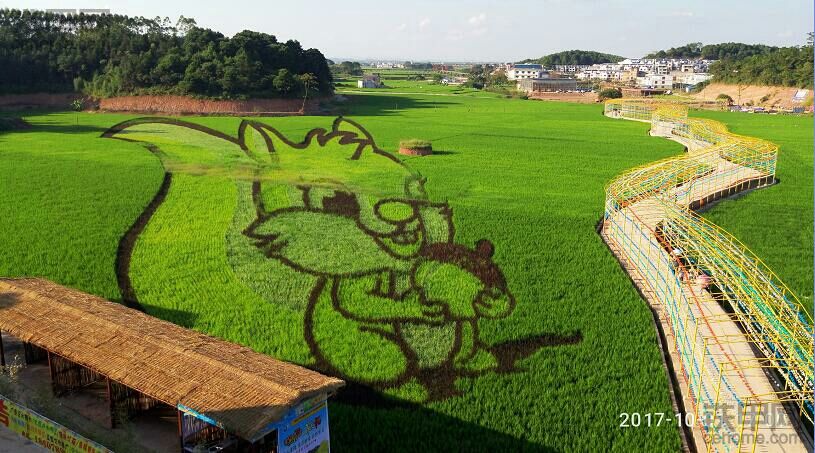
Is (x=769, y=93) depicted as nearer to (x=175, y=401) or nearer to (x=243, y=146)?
(x=243, y=146)

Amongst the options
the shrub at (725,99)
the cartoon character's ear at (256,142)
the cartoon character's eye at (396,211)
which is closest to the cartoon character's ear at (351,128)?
the cartoon character's ear at (256,142)

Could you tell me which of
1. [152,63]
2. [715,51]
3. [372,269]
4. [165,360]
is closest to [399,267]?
[372,269]

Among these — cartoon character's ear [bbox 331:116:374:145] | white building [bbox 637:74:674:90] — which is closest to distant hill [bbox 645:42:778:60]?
white building [bbox 637:74:674:90]

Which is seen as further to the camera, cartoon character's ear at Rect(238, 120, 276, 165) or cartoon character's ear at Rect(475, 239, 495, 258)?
cartoon character's ear at Rect(238, 120, 276, 165)

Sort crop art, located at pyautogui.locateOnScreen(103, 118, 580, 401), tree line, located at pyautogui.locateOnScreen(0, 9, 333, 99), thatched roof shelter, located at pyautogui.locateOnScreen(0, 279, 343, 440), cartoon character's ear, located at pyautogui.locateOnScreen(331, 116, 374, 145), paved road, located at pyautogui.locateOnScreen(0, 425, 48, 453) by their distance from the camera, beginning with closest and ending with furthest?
thatched roof shelter, located at pyautogui.locateOnScreen(0, 279, 343, 440)
paved road, located at pyautogui.locateOnScreen(0, 425, 48, 453)
crop art, located at pyautogui.locateOnScreen(103, 118, 580, 401)
cartoon character's ear, located at pyautogui.locateOnScreen(331, 116, 374, 145)
tree line, located at pyautogui.locateOnScreen(0, 9, 333, 99)

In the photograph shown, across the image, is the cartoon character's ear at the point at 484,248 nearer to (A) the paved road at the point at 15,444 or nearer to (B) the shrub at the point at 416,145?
(A) the paved road at the point at 15,444

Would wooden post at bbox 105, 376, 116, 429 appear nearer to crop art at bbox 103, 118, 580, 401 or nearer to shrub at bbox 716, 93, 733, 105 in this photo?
crop art at bbox 103, 118, 580, 401

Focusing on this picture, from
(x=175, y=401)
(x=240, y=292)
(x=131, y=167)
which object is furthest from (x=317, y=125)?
(x=175, y=401)
